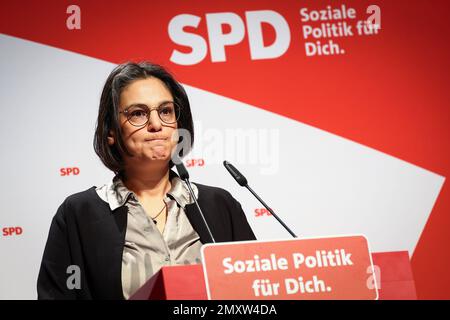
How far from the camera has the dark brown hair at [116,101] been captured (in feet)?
8.38

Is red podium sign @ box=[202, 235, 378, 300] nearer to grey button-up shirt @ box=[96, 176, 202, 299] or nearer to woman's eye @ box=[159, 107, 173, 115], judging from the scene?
grey button-up shirt @ box=[96, 176, 202, 299]

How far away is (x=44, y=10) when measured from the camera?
3373 mm

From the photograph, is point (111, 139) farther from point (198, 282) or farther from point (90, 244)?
point (198, 282)

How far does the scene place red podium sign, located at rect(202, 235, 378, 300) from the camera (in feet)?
5.46

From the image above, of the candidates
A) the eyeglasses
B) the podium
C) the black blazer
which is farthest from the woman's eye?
the podium

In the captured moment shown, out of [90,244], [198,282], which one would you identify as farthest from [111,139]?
[198,282]

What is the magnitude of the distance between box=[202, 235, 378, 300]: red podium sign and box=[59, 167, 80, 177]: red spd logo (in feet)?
5.60

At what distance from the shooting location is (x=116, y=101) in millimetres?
2551

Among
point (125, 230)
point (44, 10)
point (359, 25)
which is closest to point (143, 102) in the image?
point (125, 230)

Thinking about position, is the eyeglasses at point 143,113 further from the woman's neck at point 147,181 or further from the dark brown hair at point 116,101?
the woman's neck at point 147,181

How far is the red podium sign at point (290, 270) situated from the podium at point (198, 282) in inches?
0.9

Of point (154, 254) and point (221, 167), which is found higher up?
point (221, 167)
